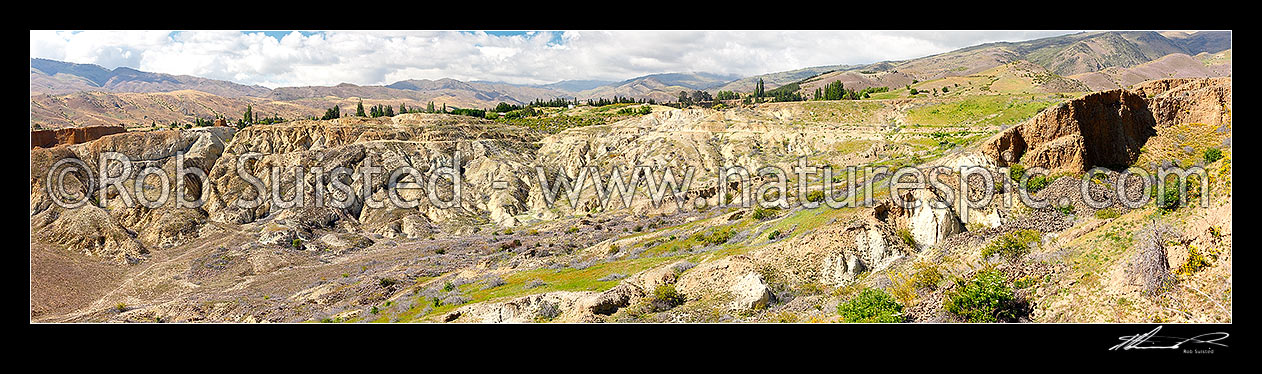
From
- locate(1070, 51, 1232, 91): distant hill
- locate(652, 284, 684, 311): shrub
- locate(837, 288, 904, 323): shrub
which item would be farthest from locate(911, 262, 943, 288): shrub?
locate(1070, 51, 1232, 91): distant hill

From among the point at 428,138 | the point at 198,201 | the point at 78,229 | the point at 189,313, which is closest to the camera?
the point at 189,313

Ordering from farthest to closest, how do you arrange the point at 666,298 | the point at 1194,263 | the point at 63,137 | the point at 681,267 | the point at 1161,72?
the point at 1161,72 < the point at 63,137 < the point at 681,267 < the point at 666,298 < the point at 1194,263

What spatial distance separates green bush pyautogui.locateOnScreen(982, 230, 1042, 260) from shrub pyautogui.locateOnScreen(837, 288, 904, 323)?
360 cm

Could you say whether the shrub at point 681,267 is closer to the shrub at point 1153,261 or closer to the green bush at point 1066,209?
the green bush at point 1066,209

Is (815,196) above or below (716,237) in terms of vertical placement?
above

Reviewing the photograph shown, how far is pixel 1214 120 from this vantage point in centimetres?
2173

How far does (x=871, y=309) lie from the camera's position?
1619 centimetres

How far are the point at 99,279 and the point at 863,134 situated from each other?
6367 centimetres

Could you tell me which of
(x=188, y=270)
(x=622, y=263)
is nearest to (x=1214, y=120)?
(x=622, y=263)

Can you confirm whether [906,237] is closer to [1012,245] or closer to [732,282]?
[1012,245]

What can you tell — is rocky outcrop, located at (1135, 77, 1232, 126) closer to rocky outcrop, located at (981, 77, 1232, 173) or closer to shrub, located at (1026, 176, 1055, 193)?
rocky outcrop, located at (981, 77, 1232, 173)

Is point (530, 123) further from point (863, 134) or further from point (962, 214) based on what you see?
point (962, 214)

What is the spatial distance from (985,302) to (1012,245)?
10.9ft

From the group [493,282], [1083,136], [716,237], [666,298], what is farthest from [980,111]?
[493,282]
